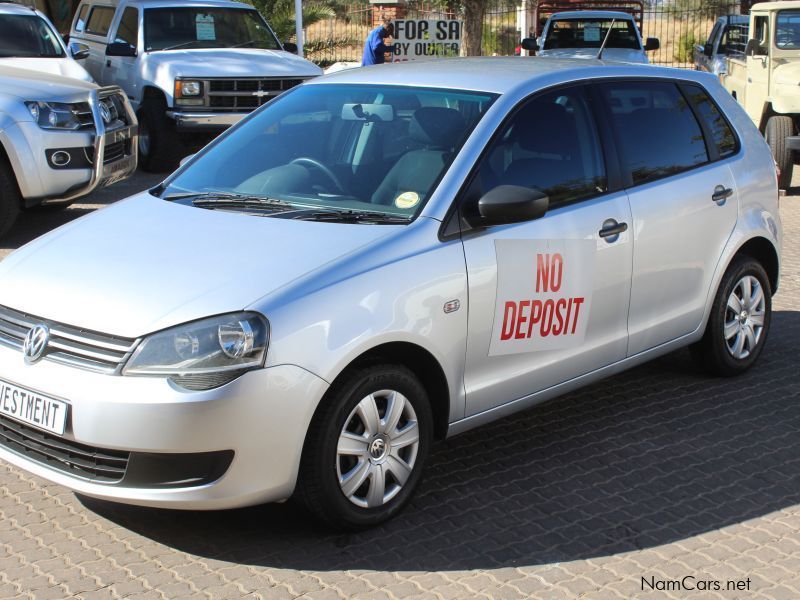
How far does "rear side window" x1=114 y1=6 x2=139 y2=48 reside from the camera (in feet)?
45.2

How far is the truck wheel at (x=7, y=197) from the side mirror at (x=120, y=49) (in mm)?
4319

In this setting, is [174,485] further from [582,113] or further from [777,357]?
[777,357]

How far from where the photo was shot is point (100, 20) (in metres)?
15.0

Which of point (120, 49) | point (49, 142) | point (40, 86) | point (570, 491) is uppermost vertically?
point (120, 49)

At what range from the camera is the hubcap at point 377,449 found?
3971mm

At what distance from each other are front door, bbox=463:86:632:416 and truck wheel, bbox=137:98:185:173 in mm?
9055

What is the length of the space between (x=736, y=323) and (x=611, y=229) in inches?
56.6

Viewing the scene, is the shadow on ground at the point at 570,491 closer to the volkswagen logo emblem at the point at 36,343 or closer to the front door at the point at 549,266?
the front door at the point at 549,266

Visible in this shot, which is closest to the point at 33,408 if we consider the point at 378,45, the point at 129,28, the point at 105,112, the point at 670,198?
the point at 670,198

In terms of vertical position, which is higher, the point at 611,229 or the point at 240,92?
the point at 240,92

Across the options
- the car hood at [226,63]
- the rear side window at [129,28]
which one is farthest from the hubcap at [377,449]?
the rear side window at [129,28]

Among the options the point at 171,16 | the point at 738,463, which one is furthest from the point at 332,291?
the point at 171,16

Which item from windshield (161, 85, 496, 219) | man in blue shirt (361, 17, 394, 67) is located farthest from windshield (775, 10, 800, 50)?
windshield (161, 85, 496, 219)

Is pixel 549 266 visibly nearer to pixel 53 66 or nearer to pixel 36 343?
pixel 36 343
